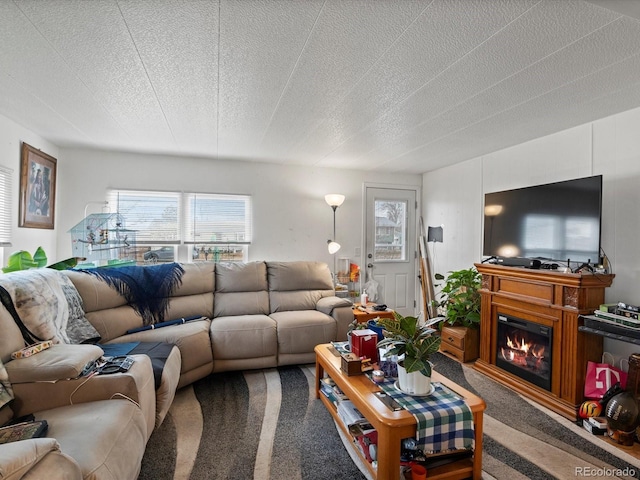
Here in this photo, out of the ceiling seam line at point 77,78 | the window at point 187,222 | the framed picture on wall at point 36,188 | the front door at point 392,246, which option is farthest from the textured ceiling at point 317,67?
the front door at point 392,246

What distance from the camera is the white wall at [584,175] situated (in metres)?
2.42

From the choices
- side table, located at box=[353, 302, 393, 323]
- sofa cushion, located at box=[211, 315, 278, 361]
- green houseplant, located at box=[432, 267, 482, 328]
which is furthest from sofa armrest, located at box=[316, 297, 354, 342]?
green houseplant, located at box=[432, 267, 482, 328]

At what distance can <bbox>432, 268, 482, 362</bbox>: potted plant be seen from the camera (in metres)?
3.37

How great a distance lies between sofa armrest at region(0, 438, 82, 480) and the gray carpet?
0.83 metres

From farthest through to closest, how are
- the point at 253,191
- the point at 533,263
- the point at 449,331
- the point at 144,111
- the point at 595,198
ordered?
the point at 253,191, the point at 449,331, the point at 533,263, the point at 144,111, the point at 595,198

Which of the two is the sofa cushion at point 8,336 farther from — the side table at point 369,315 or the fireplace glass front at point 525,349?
the fireplace glass front at point 525,349

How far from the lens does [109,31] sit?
1554mm

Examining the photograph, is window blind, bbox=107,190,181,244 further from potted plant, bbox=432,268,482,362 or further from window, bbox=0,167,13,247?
potted plant, bbox=432,268,482,362

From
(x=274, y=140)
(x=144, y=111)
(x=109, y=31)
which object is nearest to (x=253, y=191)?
(x=274, y=140)

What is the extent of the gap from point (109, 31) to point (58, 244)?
3021mm

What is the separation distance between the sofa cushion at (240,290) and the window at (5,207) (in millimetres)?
1777

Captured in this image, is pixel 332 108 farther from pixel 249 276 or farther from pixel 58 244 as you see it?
pixel 58 244

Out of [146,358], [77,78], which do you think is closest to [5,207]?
[77,78]

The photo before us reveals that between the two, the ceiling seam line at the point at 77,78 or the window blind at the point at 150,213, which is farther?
the window blind at the point at 150,213
